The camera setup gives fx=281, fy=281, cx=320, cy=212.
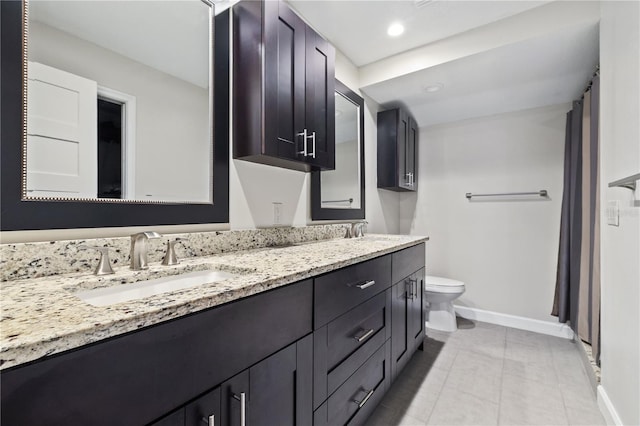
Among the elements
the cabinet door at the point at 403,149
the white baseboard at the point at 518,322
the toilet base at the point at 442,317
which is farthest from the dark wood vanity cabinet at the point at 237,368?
the white baseboard at the point at 518,322

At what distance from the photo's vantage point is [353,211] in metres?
2.38

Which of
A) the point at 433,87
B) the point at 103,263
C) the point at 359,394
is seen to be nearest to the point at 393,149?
the point at 433,87

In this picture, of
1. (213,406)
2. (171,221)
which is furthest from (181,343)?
(171,221)

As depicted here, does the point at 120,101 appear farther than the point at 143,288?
Yes

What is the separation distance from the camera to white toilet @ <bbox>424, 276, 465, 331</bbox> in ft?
8.30

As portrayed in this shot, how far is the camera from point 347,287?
118cm

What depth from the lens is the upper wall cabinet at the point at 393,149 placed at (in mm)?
2658

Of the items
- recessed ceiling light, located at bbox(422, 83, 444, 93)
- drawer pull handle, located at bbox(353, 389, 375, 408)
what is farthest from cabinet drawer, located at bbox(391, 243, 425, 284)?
recessed ceiling light, located at bbox(422, 83, 444, 93)

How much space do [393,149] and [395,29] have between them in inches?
39.4

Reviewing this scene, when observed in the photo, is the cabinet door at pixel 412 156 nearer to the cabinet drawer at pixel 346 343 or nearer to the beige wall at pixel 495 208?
the beige wall at pixel 495 208

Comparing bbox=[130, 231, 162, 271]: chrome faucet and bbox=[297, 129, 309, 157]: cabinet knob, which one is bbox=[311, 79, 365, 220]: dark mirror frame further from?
bbox=[130, 231, 162, 271]: chrome faucet

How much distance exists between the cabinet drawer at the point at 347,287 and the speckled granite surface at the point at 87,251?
0.56 meters

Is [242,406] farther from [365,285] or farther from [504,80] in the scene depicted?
[504,80]

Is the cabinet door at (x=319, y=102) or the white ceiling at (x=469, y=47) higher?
the white ceiling at (x=469, y=47)
